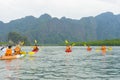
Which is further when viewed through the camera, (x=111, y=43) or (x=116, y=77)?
(x=111, y=43)

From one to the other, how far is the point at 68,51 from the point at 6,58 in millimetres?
25199

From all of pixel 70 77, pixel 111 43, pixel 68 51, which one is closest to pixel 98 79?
pixel 70 77

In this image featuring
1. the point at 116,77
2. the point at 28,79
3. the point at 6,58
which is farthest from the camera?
the point at 6,58

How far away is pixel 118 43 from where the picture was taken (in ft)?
593

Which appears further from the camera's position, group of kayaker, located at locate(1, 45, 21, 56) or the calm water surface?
group of kayaker, located at locate(1, 45, 21, 56)

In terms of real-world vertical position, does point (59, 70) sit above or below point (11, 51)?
below

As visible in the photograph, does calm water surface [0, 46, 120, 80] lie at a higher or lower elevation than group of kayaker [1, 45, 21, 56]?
lower

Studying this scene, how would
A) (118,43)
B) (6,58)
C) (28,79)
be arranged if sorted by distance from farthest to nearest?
(118,43)
(6,58)
(28,79)

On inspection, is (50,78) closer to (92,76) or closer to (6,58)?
(92,76)

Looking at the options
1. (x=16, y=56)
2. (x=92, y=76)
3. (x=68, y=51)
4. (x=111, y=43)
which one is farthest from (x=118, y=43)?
(x=92, y=76)

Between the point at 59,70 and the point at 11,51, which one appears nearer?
the point at 59,70

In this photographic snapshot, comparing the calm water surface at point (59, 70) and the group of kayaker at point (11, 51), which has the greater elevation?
the group of kayaker at point (11, 51)

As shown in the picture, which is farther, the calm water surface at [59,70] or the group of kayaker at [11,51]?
the group of kayaker at [11,51]

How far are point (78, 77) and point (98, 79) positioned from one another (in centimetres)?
204
